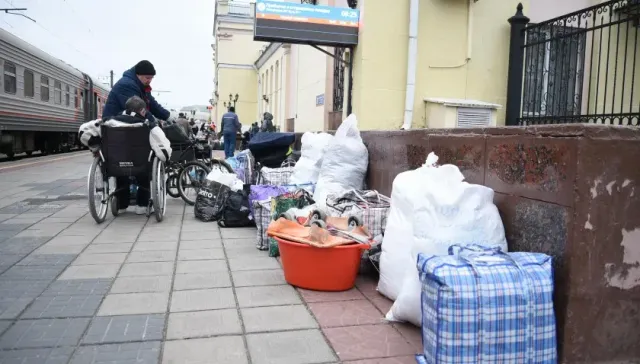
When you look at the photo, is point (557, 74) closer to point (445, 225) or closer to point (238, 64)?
point (445, 225)

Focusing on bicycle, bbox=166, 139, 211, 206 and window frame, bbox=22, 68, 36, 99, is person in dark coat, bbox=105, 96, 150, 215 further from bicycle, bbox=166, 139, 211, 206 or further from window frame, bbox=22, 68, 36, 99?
window frame, bbox=22, 68, 36, 99

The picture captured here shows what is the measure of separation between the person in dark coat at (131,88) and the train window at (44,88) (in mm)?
11247

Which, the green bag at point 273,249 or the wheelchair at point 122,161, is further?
the wheelchair at point 122,161

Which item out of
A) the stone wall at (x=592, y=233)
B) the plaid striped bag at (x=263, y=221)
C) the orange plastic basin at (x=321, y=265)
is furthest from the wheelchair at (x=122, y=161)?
the stone wall at (x=592, y=233)

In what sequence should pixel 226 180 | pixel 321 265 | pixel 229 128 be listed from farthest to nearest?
pixel 229 128 < pixel 226 180 < pixel 321 265

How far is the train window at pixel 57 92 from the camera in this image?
17.1 meters

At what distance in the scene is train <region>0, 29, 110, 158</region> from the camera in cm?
1284

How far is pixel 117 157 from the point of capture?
560 cm

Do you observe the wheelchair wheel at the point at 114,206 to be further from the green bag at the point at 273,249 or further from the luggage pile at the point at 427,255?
the green bag at the point at 273,249

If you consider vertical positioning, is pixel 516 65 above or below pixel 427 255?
above

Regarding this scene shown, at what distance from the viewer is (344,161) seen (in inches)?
208

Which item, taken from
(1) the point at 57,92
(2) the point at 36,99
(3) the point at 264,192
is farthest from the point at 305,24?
(1) the point at 57,92

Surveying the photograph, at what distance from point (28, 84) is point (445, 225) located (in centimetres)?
1512

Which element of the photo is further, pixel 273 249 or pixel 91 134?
pixel 91 134
